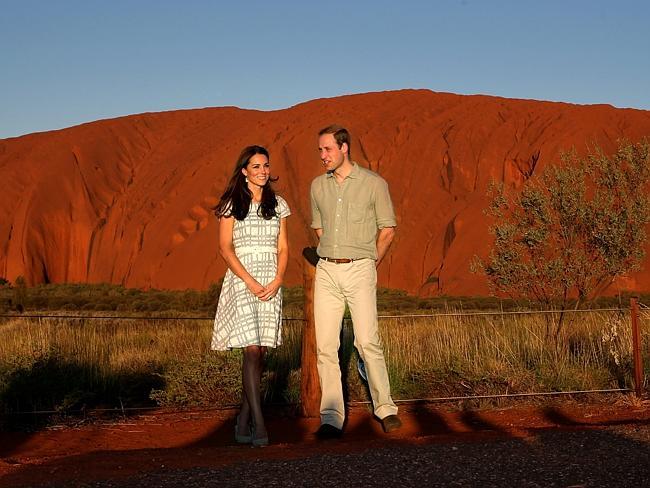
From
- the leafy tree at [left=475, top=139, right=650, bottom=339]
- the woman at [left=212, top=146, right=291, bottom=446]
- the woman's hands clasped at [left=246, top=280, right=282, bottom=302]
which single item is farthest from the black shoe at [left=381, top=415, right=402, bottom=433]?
the leafy tree at [left=475, top=139, right=650, bottom=339]

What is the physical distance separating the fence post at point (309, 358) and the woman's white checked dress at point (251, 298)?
3.52ft

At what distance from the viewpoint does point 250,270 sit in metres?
6.70

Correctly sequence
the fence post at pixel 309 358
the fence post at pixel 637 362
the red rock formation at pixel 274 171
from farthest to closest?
the red rock formation at pixel 274 171 → the fence post at pixel 637 362 → the fence post at pixel 309 358

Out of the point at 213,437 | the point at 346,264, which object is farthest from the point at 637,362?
the point at 213,437

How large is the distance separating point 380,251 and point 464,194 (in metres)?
37.4

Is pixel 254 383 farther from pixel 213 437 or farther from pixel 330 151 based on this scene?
pixel 330 151

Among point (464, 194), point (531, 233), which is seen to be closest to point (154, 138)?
point (464, 194)

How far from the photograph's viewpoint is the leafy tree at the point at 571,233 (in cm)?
1795

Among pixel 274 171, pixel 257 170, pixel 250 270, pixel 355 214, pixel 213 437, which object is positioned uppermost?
pixel 274 171

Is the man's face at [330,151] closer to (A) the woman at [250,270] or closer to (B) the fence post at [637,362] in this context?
(A) the woman at [250,270]

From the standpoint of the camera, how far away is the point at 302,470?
5121 mm

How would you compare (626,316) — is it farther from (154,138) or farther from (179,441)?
(154,138)

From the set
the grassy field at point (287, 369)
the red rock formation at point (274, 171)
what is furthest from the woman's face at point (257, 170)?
the red rock formation at point (274, 171)

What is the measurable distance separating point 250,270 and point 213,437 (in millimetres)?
1762
